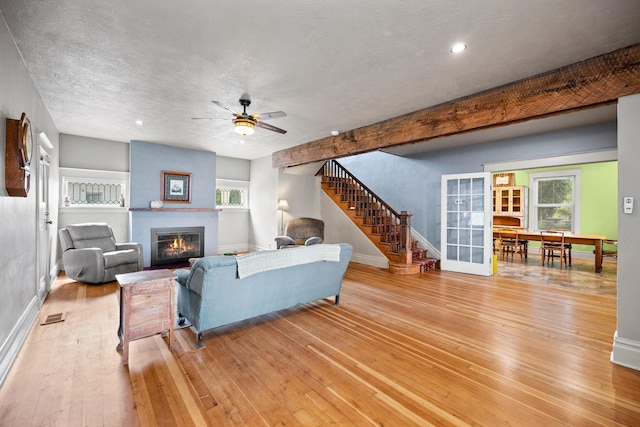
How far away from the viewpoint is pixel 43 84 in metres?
3.24

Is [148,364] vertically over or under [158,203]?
under

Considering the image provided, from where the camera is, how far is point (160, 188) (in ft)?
20.7

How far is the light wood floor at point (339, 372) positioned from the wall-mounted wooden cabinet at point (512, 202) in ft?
18.4

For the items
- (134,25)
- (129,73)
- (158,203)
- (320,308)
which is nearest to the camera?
(134,25)

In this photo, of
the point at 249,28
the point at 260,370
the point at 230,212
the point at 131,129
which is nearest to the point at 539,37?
the point at 249,28

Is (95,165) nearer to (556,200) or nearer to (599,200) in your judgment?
(556,200)

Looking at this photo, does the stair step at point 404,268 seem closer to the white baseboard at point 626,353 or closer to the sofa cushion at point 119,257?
the white baseboard at point 626,353

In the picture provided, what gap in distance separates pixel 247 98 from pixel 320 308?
9.25 ft

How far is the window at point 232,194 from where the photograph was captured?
777cm

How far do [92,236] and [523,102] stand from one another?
6743 mm

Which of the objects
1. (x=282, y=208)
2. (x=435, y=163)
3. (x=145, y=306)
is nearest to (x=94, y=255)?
(x=145, y=306)

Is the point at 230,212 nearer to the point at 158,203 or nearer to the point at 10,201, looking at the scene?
the point at 158,203

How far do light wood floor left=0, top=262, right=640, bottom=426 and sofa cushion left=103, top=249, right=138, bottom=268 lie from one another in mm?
1041

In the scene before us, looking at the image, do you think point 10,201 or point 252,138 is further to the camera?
point 252,138
